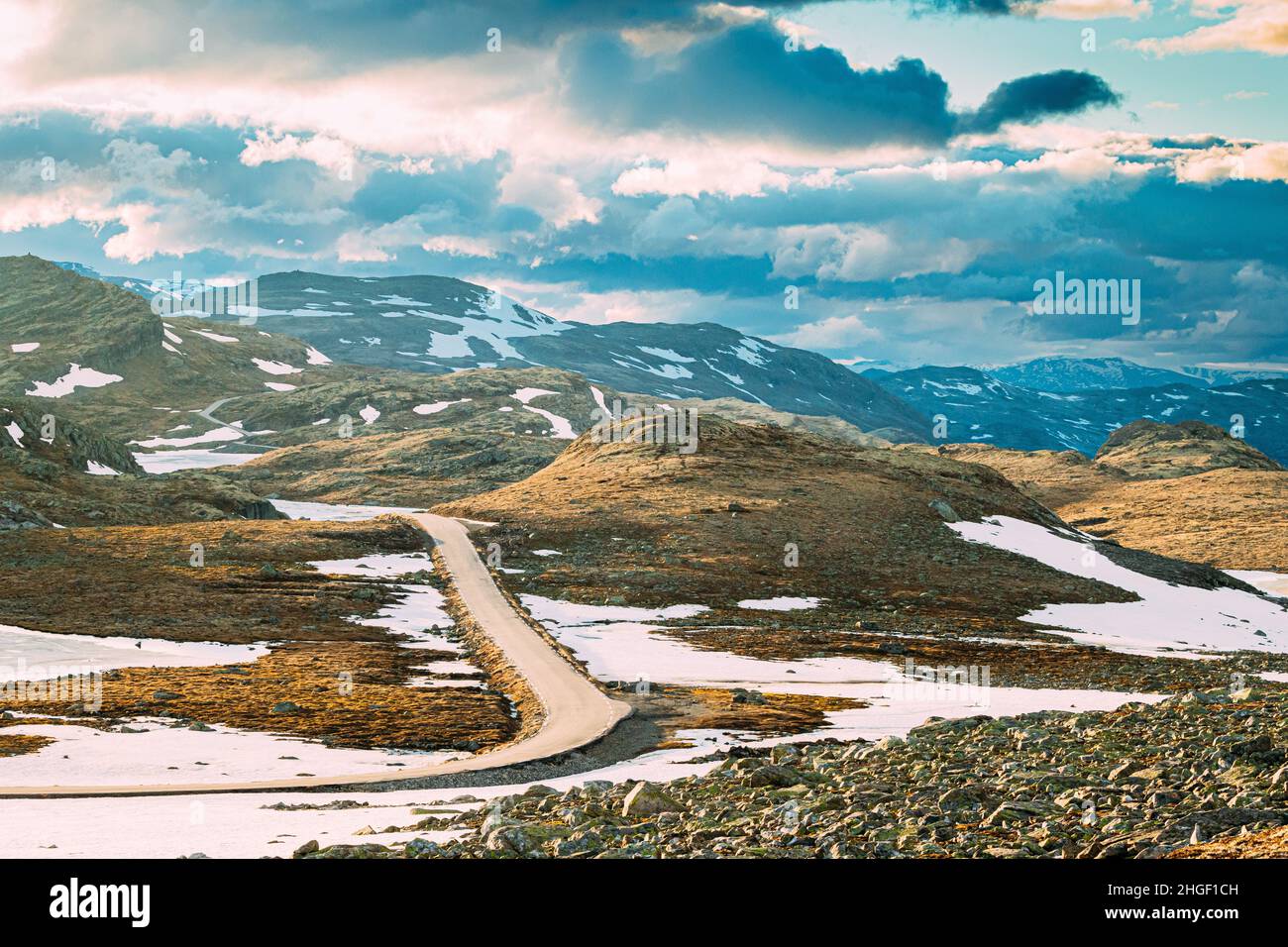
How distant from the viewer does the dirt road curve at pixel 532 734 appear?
30.5 meters

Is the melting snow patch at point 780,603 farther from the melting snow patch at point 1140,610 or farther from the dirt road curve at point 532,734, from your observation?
the dirt road curve at point 532,734

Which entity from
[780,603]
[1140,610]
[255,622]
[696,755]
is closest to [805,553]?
[780,603]

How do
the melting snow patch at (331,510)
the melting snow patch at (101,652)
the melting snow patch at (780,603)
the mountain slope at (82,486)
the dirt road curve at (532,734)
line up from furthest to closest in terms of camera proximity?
the melting snow patch at (331,510)
the mountain slope at (82,486)
the melting snow patch at (780,603)
the melting snow patch at (101,652)
the dirt road curve at (532,734)

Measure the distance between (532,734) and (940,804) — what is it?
77.3 ft

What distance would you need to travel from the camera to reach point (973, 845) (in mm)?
18125

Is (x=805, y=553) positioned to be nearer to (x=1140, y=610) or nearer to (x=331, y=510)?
(x=1140, y=610)

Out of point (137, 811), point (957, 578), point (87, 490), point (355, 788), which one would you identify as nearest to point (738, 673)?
point (355, 788)

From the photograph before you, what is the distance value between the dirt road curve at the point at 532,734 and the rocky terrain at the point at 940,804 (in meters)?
8.79

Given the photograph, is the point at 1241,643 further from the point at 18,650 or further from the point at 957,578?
the point at 18,650

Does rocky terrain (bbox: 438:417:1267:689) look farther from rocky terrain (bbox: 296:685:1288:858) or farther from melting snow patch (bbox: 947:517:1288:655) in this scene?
rocky terrain (bbox: 296:685:1288:858)

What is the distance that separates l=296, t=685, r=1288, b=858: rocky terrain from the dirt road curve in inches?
346

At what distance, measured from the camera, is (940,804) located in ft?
71.0

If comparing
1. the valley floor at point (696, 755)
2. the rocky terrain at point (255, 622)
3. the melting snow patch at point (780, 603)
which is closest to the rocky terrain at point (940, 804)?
the valley floor at point (696, 755)

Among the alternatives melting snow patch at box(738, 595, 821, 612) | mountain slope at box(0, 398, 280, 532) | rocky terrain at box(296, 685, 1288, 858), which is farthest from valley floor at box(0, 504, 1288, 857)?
mountain slope at box(0, 398, 280, 532)
